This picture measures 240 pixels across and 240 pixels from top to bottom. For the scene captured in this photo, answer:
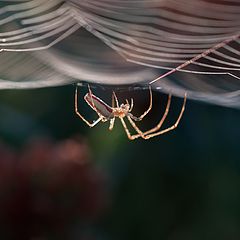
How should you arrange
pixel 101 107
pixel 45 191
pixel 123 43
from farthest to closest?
1. pixel 45 191
2. pixel 101 107
3. pixel 123 43

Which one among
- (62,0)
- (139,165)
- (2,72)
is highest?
(62,0)

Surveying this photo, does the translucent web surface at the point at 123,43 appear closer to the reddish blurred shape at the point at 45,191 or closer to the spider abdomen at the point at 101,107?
the spider abdomen at the point at 101,107

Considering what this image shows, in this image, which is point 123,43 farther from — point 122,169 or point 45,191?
point 122,169

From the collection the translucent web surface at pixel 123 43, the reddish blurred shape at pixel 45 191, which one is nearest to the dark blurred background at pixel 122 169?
the reddish blurred shape at pixel 45 191

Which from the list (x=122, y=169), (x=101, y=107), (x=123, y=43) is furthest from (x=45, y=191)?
(x=123, y=43)

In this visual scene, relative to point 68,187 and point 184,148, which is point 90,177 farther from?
point 184,148

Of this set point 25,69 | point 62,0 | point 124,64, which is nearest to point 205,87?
point 124,64

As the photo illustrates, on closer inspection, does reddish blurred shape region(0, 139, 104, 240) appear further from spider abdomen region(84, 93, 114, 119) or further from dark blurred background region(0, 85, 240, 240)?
spider abdomen region(84, 93, 114, 119)
